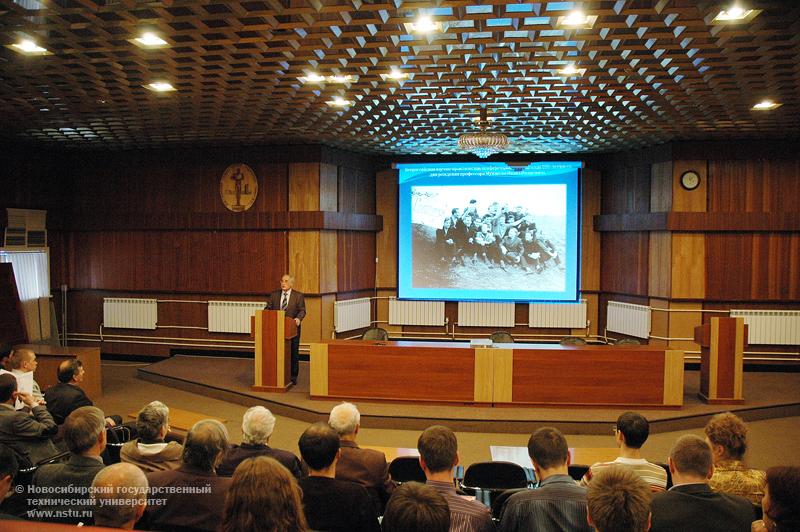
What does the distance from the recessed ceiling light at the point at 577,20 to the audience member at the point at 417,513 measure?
373cm

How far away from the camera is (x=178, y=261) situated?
1062 cm

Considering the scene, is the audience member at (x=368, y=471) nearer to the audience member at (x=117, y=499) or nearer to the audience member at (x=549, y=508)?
the audience member at (x=549, y=508)

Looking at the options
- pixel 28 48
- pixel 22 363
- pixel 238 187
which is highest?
pixel 28 48

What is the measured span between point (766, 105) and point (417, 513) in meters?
7.30

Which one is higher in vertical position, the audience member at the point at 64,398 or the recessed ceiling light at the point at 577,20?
the recessed ceiling light at the point at 577,20

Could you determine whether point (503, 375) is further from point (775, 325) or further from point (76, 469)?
point (775, 325)

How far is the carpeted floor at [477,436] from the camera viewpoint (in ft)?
19.9

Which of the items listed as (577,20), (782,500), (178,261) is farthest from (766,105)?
(178,261)

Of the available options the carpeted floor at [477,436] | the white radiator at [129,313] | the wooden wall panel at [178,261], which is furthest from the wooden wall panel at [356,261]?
the carpeted floor at [477,436]

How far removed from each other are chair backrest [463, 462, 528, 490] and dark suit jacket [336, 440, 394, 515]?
50 cm

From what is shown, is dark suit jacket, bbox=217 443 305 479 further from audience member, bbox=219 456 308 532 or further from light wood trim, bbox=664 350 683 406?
light wood trim, bbox=664 350 683 406

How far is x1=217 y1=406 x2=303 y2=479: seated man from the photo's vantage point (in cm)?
337

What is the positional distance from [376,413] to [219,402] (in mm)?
2391

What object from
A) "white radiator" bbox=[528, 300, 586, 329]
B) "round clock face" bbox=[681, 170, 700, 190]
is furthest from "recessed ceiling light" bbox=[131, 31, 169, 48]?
"white radiator" bbox=[528, 300, 586, 329]
